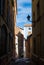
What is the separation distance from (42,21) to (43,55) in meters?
2.19

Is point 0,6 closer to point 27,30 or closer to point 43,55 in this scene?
point 43,55

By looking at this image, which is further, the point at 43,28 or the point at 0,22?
the point at 43,28

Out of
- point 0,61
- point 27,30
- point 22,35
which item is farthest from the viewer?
point 27,30

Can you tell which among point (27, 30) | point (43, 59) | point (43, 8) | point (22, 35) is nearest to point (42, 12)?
point (43, 8)

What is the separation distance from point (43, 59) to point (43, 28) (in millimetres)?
1969

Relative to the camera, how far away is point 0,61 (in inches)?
429

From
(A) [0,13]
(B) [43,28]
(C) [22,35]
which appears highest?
(A) [0,13]

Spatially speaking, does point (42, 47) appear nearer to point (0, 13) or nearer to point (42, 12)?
point (42, 12)

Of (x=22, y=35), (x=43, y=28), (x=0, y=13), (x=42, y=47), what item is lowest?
(x=22, y=35)

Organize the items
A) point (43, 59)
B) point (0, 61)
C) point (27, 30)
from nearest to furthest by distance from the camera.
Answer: point (0, 61) < point (43, 59) < point (27, 30)

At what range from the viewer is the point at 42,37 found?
1207 cm

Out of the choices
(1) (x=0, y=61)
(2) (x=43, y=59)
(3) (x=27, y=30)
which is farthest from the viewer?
(3) (x=27, y=30)

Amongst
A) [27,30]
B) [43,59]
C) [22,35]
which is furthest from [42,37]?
[27,30]

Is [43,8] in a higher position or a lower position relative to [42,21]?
higher
